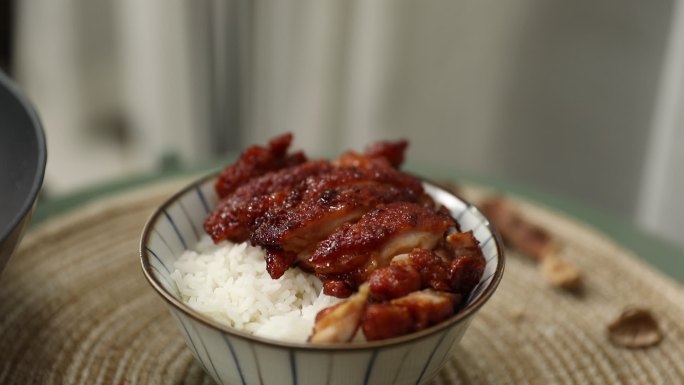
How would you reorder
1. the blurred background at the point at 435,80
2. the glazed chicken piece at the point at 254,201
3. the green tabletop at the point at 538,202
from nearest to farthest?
the glazed chicken piece at the point at 254,201 → the green tabletop at the point at 538,202 → the blurred background at the point at 435,80

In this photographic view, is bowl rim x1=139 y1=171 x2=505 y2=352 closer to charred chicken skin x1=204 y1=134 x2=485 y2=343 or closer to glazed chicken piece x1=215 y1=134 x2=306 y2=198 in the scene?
charred chicken skin x1=204 y1=134 x2=485 y2=343

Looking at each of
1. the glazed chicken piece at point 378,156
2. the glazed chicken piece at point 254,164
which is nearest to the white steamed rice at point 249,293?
the glazed chicken piece at point 254,164

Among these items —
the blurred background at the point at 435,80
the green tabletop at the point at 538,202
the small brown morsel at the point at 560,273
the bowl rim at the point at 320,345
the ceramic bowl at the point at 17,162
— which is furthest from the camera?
the blurred background at the point at 435,80

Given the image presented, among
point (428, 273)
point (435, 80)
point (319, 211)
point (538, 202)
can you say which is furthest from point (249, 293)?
point (435, 80)

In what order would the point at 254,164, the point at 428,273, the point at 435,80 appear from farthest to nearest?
the point at 435,80
the point at 254,164
the point at 428,273

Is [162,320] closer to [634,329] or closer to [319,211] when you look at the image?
[319,211]

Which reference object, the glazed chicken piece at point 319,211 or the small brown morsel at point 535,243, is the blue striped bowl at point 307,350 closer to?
the glazed chicken piece at point 319,211

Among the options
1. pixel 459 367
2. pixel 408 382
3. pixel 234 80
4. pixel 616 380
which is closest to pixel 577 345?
pixel 616 380

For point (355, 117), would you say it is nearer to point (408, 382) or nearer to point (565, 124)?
point (565, 124)
